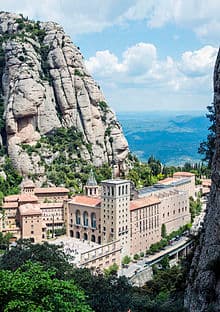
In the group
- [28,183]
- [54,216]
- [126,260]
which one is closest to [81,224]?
[54,216]

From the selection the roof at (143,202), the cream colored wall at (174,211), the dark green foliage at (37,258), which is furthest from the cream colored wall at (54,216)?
the dark green foliage at (37,258)

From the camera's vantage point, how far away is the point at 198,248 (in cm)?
2008

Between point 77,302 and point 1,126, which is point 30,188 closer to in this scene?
point 1,126

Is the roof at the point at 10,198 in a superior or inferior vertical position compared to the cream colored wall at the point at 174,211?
superior

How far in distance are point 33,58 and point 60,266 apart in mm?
55978

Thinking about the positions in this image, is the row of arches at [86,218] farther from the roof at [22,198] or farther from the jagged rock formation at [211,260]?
the jagged rock formation at [211,260]

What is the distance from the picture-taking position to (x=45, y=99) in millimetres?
81500

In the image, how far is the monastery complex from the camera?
53.2 m

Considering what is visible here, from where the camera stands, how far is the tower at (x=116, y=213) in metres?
53.1

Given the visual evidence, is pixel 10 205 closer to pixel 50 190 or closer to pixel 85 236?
pixel 50 190

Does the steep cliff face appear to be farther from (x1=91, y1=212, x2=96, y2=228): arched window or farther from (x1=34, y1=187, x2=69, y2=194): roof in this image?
(x1=91, y1=212, x2=96, y2=228): arched window

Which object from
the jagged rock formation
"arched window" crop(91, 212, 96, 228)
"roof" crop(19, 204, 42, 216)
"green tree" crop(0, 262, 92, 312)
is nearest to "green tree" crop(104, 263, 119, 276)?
"arched window" crop(91, 212, 96, 228)

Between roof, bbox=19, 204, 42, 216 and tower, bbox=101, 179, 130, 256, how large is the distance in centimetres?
753

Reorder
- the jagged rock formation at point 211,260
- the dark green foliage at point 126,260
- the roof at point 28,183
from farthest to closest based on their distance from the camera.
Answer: the roof at point 28,183
the dark green foliage at point 126,260
the jagged rock formation at point 211,260
